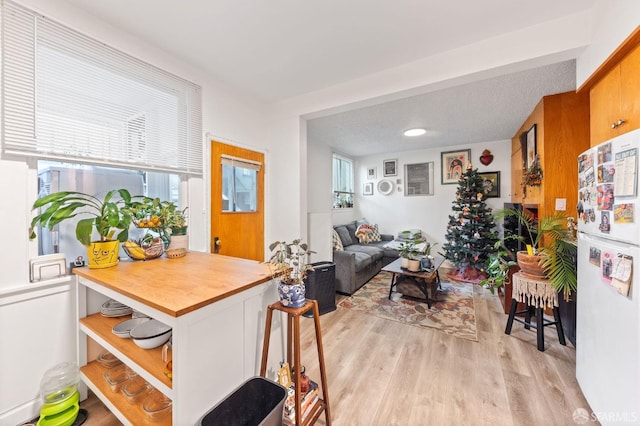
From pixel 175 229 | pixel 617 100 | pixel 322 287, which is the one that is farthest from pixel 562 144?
pixel 175 229

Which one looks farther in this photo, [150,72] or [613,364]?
[150,72]

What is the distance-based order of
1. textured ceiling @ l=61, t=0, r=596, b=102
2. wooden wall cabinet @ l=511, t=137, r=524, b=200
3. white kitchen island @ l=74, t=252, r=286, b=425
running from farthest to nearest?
1. wooden wall cabinet @ l=511, t=137, r=524, b=200
2. textured ceiling @ l=61, t=0, r=596, b=102
3. white kitchen island @ l=74, t=252, r=286, b=425

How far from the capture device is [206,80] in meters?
2.36

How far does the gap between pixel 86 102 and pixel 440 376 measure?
3165 millimetres

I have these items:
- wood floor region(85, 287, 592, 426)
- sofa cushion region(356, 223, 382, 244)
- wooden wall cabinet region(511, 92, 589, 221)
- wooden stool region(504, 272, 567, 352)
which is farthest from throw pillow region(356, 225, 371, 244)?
wooden stool region(504, 272, 567, 352)

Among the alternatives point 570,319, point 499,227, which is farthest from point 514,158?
point 570,319

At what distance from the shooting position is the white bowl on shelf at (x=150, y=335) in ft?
4.01

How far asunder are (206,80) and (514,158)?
16.1 ft

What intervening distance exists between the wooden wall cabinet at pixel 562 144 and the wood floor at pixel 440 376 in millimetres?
1427

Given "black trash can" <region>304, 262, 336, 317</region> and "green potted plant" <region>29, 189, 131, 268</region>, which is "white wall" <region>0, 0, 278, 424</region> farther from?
"black trash can" <region>304, 262, 336, 317</region>

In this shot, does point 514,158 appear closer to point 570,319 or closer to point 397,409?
point 570,319

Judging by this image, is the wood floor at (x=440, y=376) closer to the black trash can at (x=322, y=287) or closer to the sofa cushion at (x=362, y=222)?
the black trash can at (x=322, y=287)

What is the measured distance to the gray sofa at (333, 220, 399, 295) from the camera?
348 centimetres

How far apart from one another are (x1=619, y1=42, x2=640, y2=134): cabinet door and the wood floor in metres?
1.71
